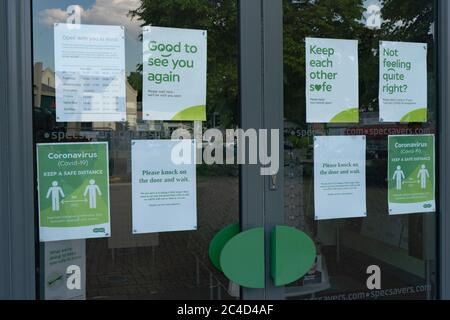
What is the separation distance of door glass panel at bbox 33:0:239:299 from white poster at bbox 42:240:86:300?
0.02m

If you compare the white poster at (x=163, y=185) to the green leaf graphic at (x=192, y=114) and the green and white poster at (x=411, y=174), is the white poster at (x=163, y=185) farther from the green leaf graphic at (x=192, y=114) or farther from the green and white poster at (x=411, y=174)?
the green and white poster at (x=411, y=174)

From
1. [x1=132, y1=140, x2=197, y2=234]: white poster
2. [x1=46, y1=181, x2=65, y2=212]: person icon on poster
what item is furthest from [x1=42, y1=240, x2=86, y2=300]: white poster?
[x1=132, y1=140, x2=197, y2=234]: white poster

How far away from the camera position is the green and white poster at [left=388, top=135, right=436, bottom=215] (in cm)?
270

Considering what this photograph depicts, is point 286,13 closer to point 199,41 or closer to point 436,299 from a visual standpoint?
point 199,41

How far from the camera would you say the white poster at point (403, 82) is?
2.66 metres

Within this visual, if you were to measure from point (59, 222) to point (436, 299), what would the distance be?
82.6 inches

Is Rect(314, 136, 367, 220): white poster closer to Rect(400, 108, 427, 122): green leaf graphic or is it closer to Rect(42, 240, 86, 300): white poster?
Rect(400, 108, 427, 122): green leaf graphic

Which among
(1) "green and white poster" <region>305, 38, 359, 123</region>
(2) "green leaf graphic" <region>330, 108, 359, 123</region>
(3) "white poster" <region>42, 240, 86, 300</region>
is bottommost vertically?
(3) "white poster" <region>42, 240, 86, 300</region>

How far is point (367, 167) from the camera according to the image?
103 inches

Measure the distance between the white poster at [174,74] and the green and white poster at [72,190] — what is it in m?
0.33

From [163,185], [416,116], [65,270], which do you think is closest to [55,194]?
[65,270]

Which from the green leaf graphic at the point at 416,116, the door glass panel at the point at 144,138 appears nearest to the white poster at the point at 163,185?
the door glass panel at the point at 144,138

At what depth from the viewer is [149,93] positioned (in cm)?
229

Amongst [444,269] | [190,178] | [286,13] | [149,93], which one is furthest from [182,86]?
[444,269]
